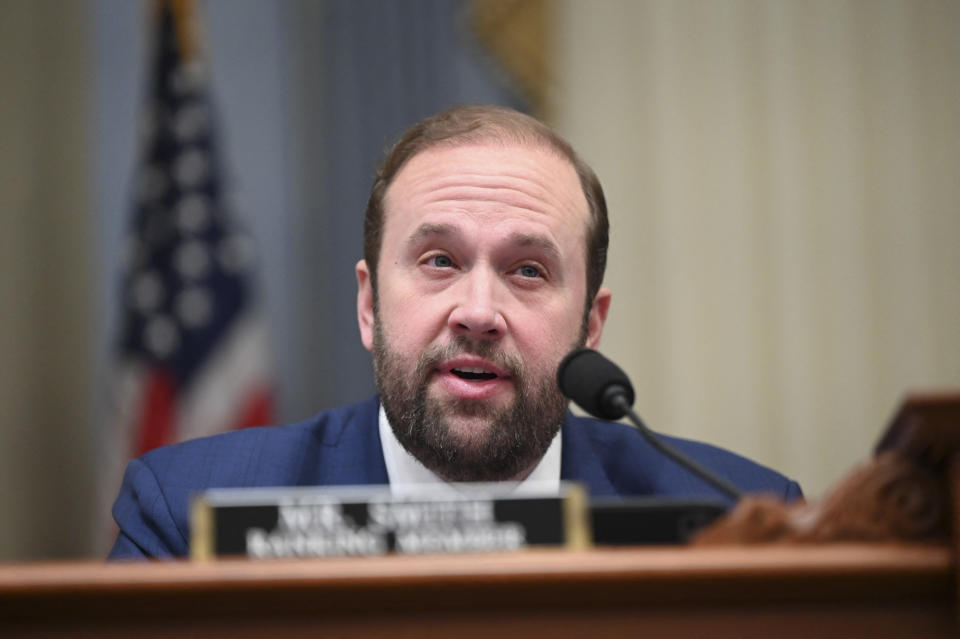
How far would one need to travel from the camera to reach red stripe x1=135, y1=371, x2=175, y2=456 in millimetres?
3557

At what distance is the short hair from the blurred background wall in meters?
1.55

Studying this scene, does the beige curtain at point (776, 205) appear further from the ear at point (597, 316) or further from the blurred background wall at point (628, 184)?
the ear at point (597, 316)

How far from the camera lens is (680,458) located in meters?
1.26

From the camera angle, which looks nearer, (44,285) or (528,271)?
(528,271)

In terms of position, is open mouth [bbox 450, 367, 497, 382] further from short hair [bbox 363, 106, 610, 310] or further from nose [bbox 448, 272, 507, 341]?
short hair [bbox 363, 106, 610, 310]

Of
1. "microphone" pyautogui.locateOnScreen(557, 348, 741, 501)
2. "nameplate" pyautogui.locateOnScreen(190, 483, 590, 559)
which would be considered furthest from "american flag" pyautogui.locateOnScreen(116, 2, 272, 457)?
"nameplate" pyautogui.locateOnScreen(190, 483, 590, 559)

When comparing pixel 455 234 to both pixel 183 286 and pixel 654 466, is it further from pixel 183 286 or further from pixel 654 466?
pixel 183 286

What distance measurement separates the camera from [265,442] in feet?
6.44

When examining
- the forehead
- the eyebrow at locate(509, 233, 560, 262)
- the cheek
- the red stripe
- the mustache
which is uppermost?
the forehead

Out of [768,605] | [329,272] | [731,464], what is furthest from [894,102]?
[768,605]

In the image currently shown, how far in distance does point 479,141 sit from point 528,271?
0.30 metres

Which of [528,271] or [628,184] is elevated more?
[628,184]

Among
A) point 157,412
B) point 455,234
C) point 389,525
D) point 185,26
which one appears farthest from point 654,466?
point 185,26

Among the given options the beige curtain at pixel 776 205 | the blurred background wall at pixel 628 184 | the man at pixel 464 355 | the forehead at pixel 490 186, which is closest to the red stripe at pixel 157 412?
the blurred background wall at pixel 628 184
